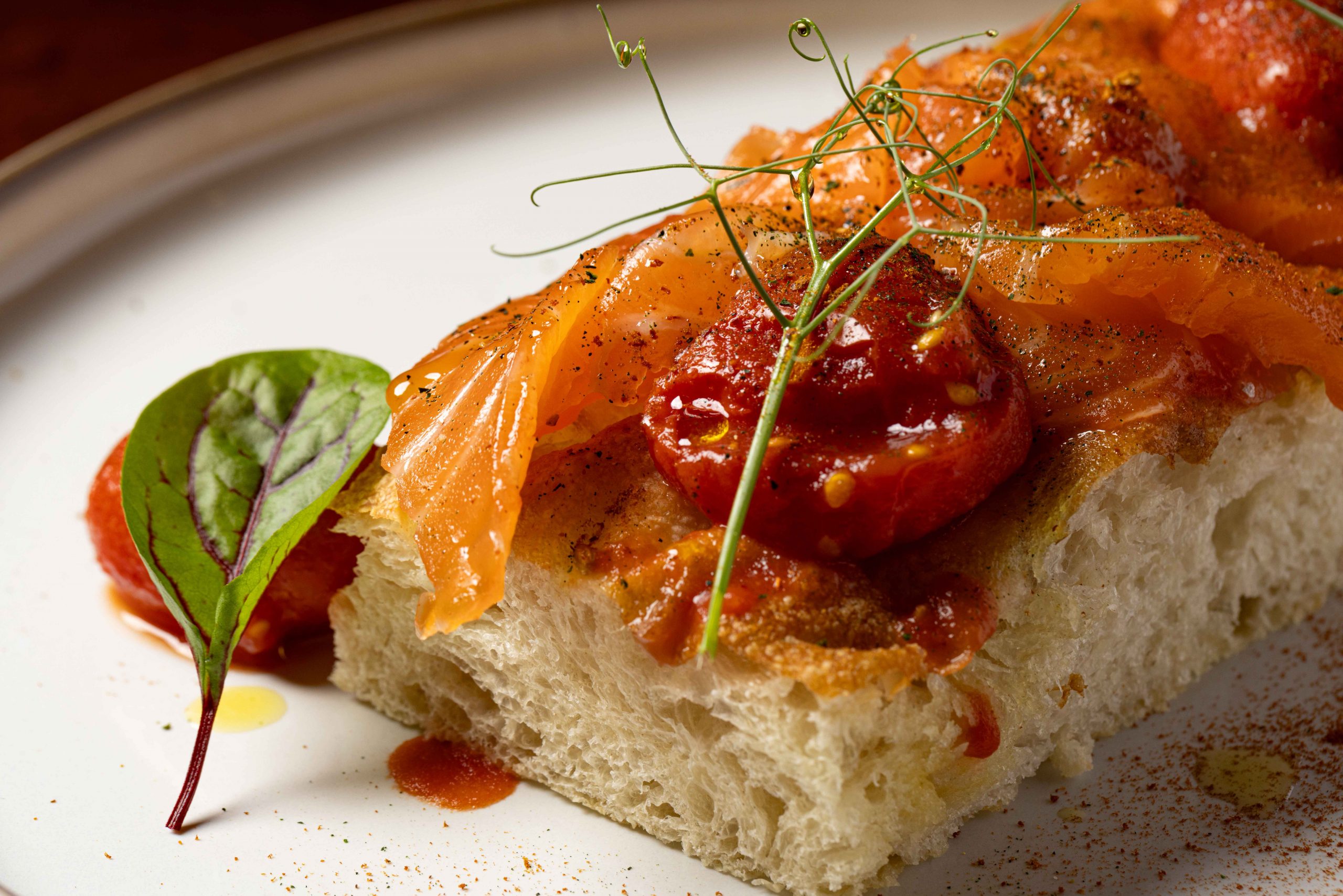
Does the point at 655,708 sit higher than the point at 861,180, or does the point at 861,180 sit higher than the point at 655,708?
the point at 861,180

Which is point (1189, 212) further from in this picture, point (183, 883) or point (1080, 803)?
point (183, 883)

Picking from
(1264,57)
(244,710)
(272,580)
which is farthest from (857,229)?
(244,710)

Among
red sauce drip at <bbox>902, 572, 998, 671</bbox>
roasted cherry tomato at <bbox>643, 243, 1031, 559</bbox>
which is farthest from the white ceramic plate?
roasted cherry tomato at <bbox>643, 243, 1031, 559</bbox>

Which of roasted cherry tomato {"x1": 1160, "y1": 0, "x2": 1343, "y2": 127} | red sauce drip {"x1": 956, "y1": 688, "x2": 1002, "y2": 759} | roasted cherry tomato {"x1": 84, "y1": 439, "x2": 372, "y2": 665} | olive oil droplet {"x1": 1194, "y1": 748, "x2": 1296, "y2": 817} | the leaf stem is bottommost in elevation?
olive oil droplet {"x1": 1194, "y1": 748, "x2": 1296, "y2": 817}

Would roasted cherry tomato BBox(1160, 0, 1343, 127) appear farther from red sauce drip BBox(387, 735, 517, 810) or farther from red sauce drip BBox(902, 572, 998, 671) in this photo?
red sauce drip BBox(387, 735, 517, 810)

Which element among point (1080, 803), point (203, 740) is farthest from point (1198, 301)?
point (203, 740)
